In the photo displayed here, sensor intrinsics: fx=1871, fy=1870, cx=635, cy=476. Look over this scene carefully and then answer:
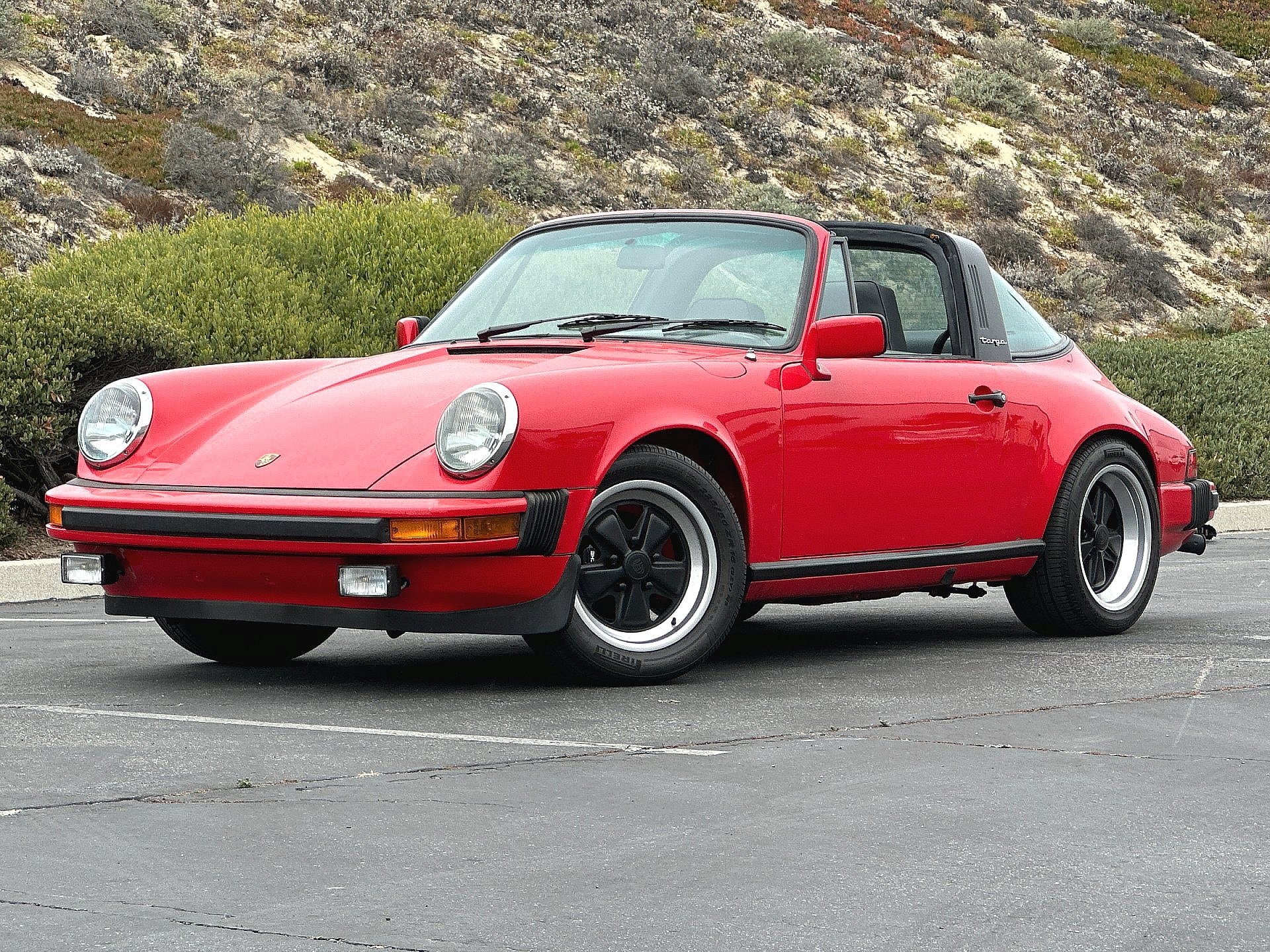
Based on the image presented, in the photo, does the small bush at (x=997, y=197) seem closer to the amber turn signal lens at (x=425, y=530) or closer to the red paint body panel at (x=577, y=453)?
the red paint body panel at (x=577, y=453)

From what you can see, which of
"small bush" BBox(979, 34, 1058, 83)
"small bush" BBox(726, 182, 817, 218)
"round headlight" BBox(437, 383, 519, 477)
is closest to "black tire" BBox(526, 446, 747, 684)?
"round headlight" BBox(437, 383, 519, 477)

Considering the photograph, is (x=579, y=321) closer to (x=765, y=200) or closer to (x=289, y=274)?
(x=289, y=274)

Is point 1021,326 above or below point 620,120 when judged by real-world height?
below

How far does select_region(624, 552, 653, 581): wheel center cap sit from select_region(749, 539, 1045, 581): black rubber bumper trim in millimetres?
509

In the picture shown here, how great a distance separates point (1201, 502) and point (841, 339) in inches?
98.2

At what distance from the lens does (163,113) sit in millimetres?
30844

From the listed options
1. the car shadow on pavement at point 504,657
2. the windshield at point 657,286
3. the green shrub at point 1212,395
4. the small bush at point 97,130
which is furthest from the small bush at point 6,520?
the small bush at point 97,130

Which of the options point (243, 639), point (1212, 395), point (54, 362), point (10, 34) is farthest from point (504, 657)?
point (10, 34)

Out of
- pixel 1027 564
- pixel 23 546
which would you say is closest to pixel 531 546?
pixel 1027 564

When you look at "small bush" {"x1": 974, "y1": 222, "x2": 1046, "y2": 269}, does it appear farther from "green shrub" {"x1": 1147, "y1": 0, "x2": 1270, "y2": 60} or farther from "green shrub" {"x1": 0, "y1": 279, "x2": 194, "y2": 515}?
"green shrub" {"x1": 0, "y1": 279, "x2": 194, "y2": 515}

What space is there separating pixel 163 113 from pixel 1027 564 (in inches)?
1017

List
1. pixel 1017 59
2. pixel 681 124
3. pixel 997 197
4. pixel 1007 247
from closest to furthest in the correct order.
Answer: pixel 1007 247 < pixel 681 124 < pixel 997 197 < pixel 1017 59

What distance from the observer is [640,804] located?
14.3 feet

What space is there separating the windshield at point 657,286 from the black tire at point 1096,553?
1602 mm
